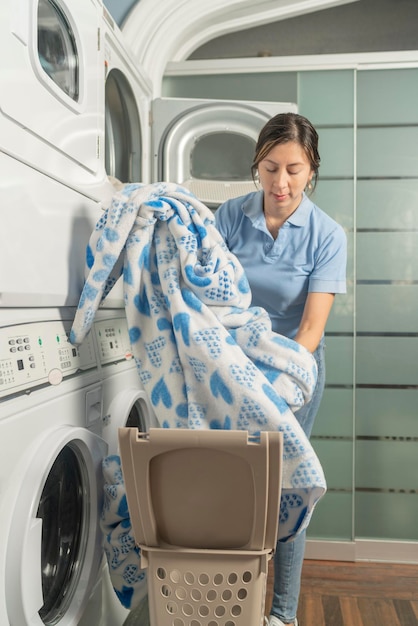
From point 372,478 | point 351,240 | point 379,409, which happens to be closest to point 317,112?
point 351,240

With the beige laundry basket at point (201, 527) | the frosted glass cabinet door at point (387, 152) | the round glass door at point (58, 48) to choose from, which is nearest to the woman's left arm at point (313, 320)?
the beige laundry basket at point (201, 527)

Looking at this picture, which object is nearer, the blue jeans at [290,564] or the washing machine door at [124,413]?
the washing machine door at [124,413]

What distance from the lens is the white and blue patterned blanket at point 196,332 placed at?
1.13m

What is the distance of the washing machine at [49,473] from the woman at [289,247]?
1.48ft

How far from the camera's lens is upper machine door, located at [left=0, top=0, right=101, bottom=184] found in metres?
1.00

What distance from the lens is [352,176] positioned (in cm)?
243

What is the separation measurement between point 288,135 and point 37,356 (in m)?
0.73

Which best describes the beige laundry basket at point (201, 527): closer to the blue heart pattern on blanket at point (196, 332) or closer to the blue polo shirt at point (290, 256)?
the blue heart pattern on blanket at point (196, 332)

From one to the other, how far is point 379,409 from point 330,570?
2.09ft

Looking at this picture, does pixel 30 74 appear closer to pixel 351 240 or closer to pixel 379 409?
pixel 351 240

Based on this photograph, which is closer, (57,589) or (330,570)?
(57,589)

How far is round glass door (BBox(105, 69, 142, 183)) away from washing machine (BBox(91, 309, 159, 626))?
64cm

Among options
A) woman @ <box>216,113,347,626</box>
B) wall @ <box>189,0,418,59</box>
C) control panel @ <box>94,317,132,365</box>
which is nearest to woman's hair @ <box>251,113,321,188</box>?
woman @ <box>216,113,347,626</box>

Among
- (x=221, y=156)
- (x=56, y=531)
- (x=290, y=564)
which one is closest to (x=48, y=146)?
(x=56, y=531)
